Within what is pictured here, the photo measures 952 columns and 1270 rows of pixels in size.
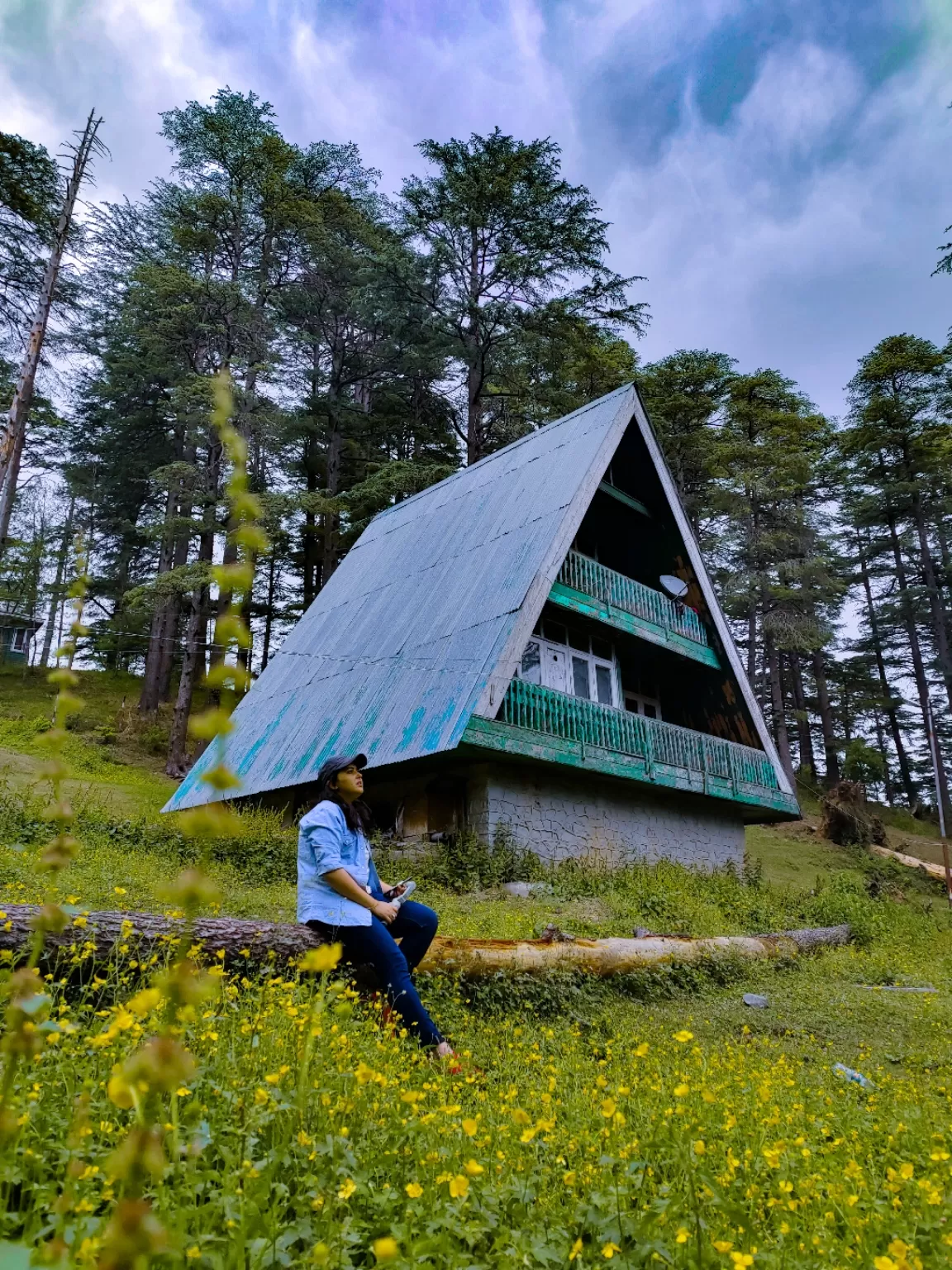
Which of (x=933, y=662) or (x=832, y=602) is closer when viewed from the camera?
(x=832, y=602)

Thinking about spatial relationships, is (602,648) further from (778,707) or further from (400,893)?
(778,707)

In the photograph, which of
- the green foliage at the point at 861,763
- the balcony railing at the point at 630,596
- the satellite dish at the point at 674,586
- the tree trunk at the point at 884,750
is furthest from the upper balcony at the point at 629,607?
the tree trunk at the point at 884,750

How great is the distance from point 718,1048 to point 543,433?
1431 centimetres

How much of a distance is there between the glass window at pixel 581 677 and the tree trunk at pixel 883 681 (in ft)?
79.0

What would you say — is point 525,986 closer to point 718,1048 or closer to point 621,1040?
point 621,1040

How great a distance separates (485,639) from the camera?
1273cm

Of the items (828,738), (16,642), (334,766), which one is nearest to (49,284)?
(334,766)

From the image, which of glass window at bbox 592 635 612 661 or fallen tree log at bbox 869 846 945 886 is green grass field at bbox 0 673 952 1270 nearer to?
glass window at bbox 592 635 612 661

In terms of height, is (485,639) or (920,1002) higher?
(485,639)

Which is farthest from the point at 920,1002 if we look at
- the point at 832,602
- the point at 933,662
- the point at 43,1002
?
the point at 933,662

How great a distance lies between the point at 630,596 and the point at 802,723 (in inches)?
814

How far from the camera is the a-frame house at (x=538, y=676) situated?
509 inches

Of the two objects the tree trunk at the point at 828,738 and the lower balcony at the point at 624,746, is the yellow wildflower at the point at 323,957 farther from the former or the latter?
the tree trunk at the point at 828,738

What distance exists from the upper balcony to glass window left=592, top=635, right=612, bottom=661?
3.86ft
